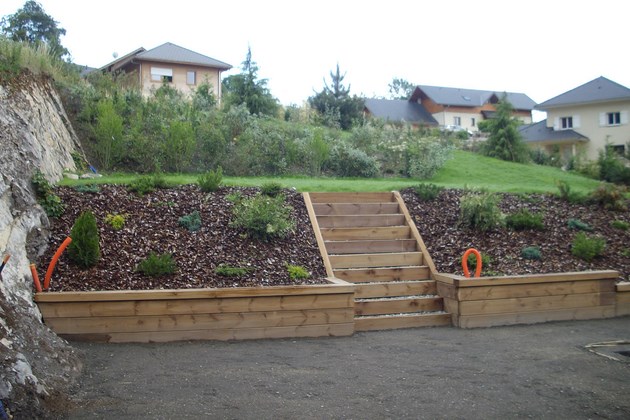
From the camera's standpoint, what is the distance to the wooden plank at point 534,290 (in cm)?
684

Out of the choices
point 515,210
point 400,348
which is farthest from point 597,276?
point 400,348

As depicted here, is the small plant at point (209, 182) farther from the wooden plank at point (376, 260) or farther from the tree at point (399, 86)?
the tree at point (399, 86)

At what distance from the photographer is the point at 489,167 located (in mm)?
16875

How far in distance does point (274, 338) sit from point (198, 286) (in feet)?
3.33

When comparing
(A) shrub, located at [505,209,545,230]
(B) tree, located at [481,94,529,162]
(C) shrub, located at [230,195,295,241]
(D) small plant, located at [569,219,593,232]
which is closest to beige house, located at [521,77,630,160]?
(B) tree, located at [481,94,529,162]

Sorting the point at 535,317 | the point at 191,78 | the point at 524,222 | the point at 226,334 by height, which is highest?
the point at 191,78

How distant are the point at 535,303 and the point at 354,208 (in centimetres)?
304

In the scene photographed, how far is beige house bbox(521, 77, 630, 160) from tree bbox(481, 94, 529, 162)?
53.8ft

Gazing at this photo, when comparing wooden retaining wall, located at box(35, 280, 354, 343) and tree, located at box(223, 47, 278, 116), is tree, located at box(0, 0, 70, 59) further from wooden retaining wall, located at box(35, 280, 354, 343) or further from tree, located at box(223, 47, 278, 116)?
wooden retaining wall, located at box(35, 280, 354, 343)

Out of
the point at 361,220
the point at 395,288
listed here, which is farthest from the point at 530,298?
the point at 361,220

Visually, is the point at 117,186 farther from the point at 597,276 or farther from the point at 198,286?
the point at 597,276

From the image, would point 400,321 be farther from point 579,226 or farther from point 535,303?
point 579,226

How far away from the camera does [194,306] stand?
19.1 feet

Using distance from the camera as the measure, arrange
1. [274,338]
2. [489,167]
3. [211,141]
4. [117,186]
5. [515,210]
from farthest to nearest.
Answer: [489,167] < [211,141] < [515,210] < [117,186] < [274,338]
